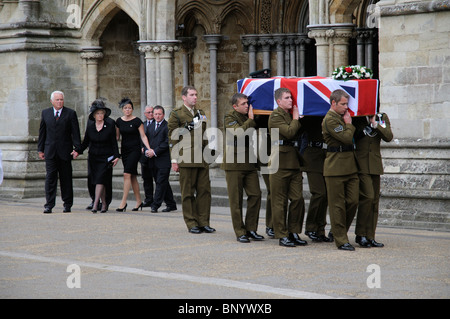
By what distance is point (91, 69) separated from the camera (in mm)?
17562

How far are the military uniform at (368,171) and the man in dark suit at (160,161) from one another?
14.8 ft

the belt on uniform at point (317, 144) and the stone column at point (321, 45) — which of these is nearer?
the belt on uniform at point (317, 144)

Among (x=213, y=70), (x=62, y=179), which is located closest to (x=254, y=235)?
(x=62, y=179)

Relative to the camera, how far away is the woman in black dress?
43.0 feet

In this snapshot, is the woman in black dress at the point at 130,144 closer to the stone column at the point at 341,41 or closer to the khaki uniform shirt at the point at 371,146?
the stone column at the point at 341,41

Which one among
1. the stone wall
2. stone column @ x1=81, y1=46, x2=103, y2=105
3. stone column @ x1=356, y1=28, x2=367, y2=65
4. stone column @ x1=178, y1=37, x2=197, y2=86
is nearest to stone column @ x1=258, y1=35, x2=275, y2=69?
stone column @ x1=178, y1=37, x2=197, y2=86

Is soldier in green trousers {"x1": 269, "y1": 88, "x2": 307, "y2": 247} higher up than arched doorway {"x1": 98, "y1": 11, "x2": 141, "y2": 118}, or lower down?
lower down

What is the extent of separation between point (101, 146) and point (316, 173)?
14.9 ft

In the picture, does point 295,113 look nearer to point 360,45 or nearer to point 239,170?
point 239,170

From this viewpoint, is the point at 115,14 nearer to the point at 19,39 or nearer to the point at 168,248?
the point at 19,39

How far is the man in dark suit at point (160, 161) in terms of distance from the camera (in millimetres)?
13062

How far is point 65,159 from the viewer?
1301cm

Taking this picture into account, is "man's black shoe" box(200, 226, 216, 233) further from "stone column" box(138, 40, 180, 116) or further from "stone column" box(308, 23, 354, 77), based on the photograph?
"stone column" box(138, 40, 180, 116)

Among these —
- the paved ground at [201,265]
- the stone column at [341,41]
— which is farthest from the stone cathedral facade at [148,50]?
the paved ground at [201,265]
